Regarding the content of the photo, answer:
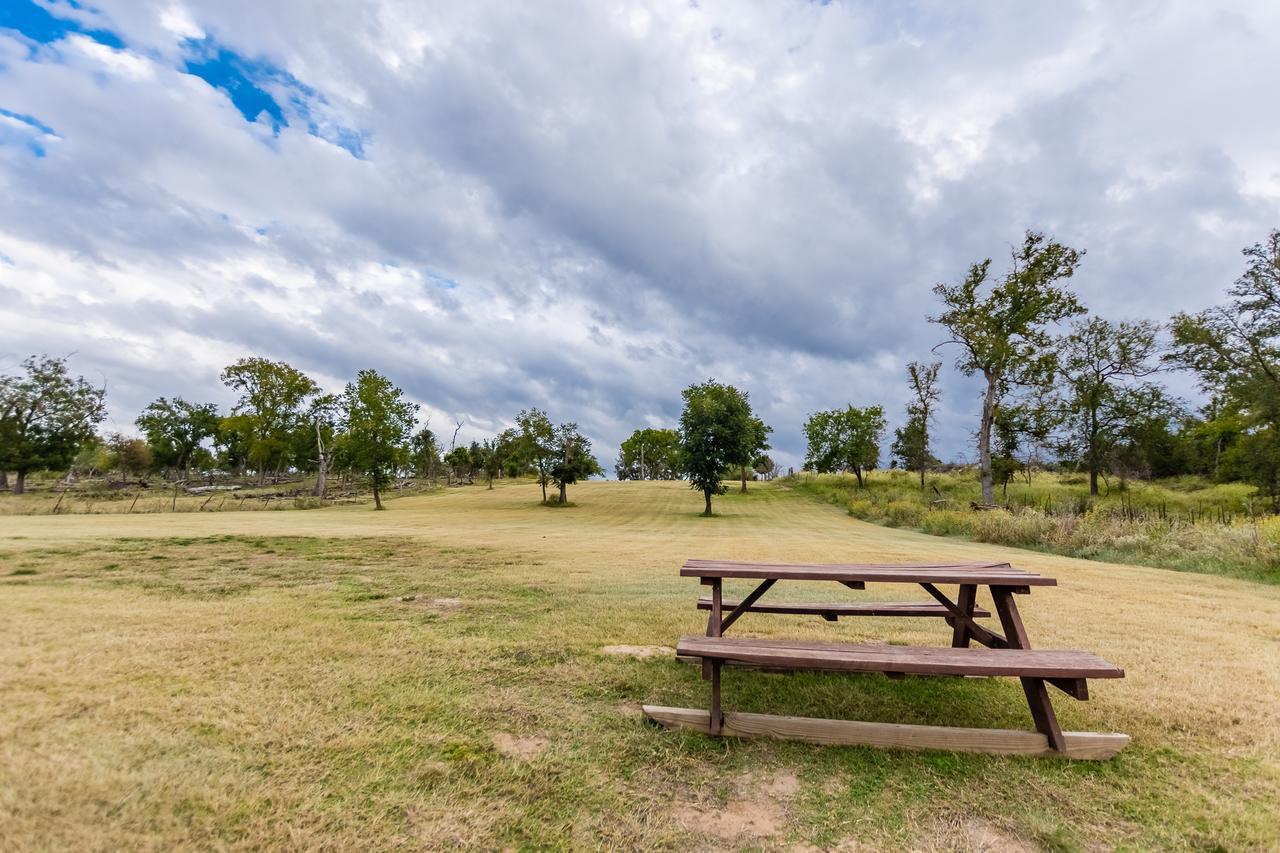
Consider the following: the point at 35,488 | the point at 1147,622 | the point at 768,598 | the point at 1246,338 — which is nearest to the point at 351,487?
the point at 35,488

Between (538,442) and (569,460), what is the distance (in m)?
2.95

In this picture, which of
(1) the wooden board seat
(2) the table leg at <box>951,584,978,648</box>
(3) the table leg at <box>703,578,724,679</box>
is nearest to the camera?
(3) the table leg at <box>703,578,724,679</box>

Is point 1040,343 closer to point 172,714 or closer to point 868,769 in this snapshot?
point 868,769

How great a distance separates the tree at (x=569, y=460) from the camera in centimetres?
4341

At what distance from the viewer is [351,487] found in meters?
55.2

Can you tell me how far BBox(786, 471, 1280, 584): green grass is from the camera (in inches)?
438

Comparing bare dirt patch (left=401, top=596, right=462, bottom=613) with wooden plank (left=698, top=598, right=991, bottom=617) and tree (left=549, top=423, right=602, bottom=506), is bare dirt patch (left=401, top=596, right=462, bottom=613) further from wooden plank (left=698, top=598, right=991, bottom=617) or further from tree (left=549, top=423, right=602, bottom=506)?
tree (left=549, top=423, right=602, bottom=506)

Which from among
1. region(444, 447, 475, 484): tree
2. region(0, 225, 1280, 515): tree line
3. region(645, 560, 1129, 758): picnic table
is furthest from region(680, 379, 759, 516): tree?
region(444, 447, 475, 484): tree

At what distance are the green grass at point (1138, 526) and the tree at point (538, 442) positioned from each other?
23.5 meters

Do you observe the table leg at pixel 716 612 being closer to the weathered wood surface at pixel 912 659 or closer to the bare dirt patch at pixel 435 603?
the weathered wood surface at pixel 912 659

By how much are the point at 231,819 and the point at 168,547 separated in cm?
1197

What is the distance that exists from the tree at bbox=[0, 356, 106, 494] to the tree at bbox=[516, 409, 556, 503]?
1517 inches

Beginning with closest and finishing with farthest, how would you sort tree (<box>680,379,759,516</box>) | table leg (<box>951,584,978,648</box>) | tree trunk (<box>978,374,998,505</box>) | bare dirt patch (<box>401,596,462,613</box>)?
table leg (<box>951,584,978,648</box>) → bare dirt patch (<box>401,596,462,613</box>) → tree trunk (<box>978,374,998,505</box>) → tree (<box>680,379,759,516</box>)

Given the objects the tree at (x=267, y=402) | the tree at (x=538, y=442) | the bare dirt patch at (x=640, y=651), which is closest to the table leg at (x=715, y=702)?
the bare dirt patch at (x=640, y=651)
